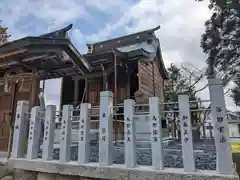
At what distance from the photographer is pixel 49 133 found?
371cm

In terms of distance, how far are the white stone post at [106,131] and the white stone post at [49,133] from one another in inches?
43.1

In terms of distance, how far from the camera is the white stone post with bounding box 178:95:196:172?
262 centimetres

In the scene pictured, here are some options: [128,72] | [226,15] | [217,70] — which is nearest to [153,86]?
[128,72]

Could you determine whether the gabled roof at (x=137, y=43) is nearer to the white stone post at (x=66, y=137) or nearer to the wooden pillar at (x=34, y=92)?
the wooden pillar at (x=34, y=92)

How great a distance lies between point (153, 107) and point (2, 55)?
4118 mm

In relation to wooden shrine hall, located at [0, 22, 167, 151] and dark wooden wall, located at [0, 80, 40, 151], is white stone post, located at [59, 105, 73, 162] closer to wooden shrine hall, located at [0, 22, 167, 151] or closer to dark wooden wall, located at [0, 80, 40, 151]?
wooden shrine hall, located at [0, 22, 167, 151]

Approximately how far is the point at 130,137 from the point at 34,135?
6.62ft

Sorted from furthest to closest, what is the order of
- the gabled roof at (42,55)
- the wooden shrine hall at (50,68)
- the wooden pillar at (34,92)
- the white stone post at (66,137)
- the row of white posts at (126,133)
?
the wooden pillar at (34,92) → the wooden shrine hall at (50,68) → the gabled roof at (42,55) → the white stone post at (66,137) → the row of white posts at (126,133)

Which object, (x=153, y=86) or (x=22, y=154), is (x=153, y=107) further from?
(x=153, y=86)

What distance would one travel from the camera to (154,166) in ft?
9.18

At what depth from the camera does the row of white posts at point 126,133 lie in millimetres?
2562

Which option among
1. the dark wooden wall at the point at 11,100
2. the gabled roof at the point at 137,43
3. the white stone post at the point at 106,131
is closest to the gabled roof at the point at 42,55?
the dark wooden wall at the point at 11,100

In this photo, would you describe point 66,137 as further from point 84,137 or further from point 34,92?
point 34,92

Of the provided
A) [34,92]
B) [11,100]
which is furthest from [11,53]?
[11,100]
